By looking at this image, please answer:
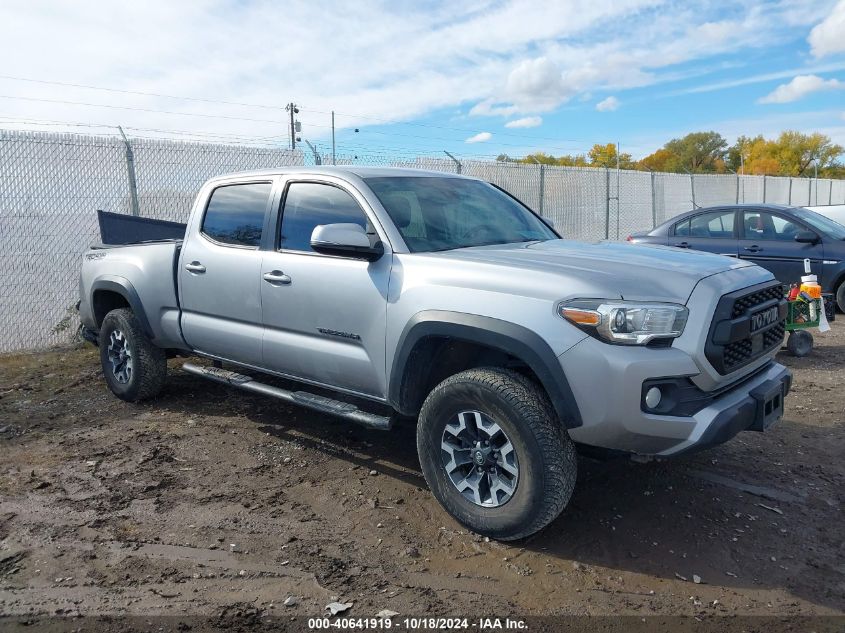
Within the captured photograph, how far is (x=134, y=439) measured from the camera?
5.20 metres

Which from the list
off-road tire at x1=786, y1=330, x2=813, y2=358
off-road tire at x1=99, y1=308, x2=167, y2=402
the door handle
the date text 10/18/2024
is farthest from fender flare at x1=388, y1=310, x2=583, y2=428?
off-road tire at x1=786, y1=330, x2=813, y2=358

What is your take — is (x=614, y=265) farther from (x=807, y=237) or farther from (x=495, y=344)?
(x=807, y=237)

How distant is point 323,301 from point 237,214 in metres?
1.29

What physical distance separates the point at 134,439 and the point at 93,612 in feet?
7.61

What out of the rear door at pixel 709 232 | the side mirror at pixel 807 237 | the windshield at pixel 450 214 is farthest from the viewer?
the rear door at pixel 709 232

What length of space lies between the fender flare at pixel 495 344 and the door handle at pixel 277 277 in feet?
3.36

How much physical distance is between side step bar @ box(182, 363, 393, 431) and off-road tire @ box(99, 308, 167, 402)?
592mm

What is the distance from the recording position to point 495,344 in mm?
3391

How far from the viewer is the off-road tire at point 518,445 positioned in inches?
128

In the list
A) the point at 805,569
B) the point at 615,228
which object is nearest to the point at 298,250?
the point at 805,569

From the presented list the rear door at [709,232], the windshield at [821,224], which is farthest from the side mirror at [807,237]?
the rear door at [709,232]

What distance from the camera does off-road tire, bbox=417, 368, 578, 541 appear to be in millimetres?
3250

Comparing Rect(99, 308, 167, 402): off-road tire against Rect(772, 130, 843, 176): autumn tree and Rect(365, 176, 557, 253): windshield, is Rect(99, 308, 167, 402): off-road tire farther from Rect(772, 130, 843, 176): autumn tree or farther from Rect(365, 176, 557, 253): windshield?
Rect(772, 130, 843, 176): autumn tree

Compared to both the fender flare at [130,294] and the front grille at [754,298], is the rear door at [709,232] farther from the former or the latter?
the fender flare at [130,294]
